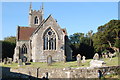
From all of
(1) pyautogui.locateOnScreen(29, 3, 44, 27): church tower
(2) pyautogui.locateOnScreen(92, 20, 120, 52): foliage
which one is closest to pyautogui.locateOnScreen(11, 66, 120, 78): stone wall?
(2) pyautogui.locateOnScreen(92, 20, 120, 52): foliage

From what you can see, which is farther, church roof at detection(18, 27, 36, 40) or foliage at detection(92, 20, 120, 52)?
foliage at detection(92, 20, 120, 52)

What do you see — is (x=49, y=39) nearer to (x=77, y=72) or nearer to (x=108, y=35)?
(x=108, y=35)

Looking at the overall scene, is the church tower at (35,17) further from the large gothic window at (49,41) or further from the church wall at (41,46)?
the large gothic window at (49,41)

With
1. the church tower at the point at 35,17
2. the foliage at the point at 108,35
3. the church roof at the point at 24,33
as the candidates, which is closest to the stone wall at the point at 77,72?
the church roof at the point at 24,33

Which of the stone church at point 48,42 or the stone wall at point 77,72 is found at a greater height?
the stone church at point 48,42

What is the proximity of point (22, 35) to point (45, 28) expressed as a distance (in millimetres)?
7196

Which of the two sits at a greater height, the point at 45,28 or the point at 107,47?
the point at 45,28

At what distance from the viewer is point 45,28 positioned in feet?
113

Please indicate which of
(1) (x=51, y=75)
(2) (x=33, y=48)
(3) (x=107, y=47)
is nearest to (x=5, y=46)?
(2) (x=33, y=48)

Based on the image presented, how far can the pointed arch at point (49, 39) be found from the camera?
34.4 meters

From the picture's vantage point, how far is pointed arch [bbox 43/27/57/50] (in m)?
34.4

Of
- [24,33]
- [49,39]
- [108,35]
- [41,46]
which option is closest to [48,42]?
[49,39]

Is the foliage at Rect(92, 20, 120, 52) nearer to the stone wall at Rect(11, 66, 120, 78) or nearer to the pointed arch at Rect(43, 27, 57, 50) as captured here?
the pointed arch at Rect(43, 27, 57, 50)

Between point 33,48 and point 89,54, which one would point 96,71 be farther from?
point 89,54
